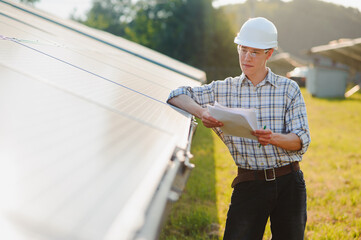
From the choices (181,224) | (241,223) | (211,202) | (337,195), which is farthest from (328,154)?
(241,223)

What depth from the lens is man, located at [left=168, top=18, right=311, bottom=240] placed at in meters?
2.45

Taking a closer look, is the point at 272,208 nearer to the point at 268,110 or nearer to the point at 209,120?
the point at 268,110

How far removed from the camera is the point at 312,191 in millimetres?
5078

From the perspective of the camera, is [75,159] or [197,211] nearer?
[75,159]

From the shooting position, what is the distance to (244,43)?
7.95 feet

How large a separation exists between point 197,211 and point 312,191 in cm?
180

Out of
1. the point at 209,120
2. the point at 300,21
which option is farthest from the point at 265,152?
the point at 300,21

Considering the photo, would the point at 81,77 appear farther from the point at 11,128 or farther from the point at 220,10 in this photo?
the point at 220,10

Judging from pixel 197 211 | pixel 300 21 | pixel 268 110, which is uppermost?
pixel 300 21

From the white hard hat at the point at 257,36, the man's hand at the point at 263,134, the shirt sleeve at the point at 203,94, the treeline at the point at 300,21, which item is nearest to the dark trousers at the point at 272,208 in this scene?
the man's hand at the point at 263,134

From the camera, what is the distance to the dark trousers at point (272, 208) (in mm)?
2475

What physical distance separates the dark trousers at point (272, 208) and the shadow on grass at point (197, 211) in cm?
118

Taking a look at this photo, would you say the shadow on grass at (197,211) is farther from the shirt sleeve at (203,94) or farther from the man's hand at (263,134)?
the man's hand at (263,134)

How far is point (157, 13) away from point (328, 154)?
82.1ft
